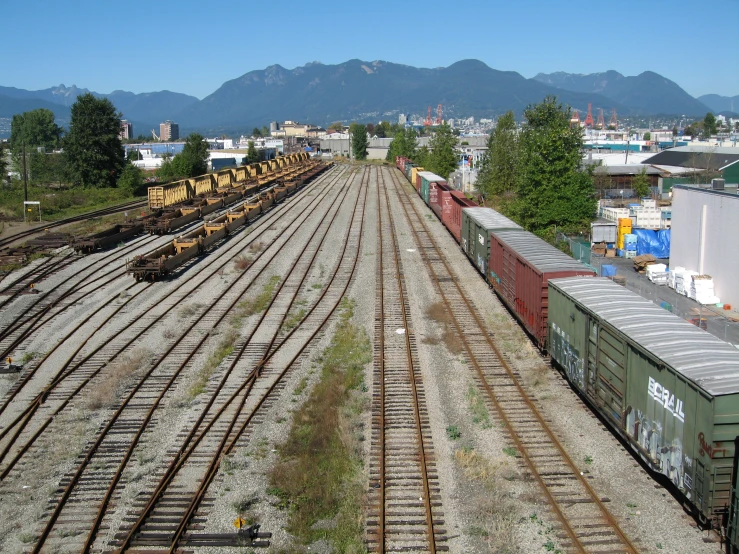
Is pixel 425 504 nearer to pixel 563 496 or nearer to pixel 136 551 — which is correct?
pixel 563 496

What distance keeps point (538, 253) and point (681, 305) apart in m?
8.42

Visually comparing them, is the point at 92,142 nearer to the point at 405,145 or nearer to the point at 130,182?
the point at 130,182

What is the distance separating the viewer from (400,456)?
13.5 metres

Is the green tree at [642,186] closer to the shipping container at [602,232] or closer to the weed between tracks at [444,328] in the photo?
the shipping container at [602,232]

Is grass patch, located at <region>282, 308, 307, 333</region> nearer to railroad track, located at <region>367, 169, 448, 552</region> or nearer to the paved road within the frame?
railroad track, located at <region>367, 169, 448, 552</region>

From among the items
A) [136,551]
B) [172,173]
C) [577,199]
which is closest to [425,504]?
[136,551]

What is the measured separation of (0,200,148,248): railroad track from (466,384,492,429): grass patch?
33.8 m

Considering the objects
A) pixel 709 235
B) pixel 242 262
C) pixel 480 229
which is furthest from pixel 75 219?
pixel 709 235

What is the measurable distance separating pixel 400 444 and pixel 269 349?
7331mm

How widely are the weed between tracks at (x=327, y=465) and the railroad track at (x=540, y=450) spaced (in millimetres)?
3166

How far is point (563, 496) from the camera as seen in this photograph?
38.6 ft

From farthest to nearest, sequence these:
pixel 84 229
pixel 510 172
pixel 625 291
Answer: pixel 510 172 < pixel 84 229 < pixel 625 291

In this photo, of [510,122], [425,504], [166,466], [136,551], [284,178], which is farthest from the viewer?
[284,178]

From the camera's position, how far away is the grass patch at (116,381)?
54.1 feet
